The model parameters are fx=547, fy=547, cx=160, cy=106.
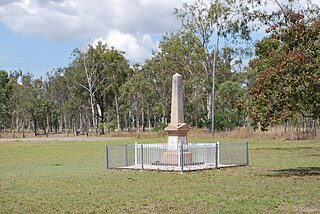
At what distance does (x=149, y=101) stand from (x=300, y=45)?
72734 millimetres

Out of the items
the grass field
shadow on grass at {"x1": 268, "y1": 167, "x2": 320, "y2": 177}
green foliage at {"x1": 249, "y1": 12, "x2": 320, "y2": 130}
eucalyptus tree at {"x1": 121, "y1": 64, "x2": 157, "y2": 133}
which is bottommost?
the grass field

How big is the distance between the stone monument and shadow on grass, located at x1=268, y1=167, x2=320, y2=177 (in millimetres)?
4252

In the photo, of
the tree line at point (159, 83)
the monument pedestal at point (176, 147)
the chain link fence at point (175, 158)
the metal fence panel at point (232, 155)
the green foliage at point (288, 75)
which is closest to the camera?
the green foliage at point (288, 75)

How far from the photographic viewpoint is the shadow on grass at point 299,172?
67.3 feet

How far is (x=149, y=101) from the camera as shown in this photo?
9250cm

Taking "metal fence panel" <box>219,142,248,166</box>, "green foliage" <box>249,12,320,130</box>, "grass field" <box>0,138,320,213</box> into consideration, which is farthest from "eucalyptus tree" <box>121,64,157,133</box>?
"green foliage" <box>249,12,320,130</box>

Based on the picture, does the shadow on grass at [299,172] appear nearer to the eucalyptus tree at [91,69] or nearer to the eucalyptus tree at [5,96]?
the eucalyptus tree at [91,69]

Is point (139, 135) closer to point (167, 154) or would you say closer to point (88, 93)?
point (88, 93)

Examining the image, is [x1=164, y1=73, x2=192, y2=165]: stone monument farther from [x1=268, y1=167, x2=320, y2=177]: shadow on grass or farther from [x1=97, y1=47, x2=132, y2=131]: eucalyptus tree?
[x1=97, y1=47, x2=132, y2=131]: eucalyptus tree

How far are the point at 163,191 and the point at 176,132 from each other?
29.1ft

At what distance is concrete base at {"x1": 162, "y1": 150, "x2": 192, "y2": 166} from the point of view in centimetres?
2381

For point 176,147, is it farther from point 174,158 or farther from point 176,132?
point 176,132

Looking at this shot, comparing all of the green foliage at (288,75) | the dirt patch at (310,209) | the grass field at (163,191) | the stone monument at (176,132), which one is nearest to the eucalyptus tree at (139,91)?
Answer: the stone monument at (176,132)

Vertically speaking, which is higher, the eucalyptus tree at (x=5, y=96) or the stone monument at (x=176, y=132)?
the eucalyptus tree at (x=5, y=96)
